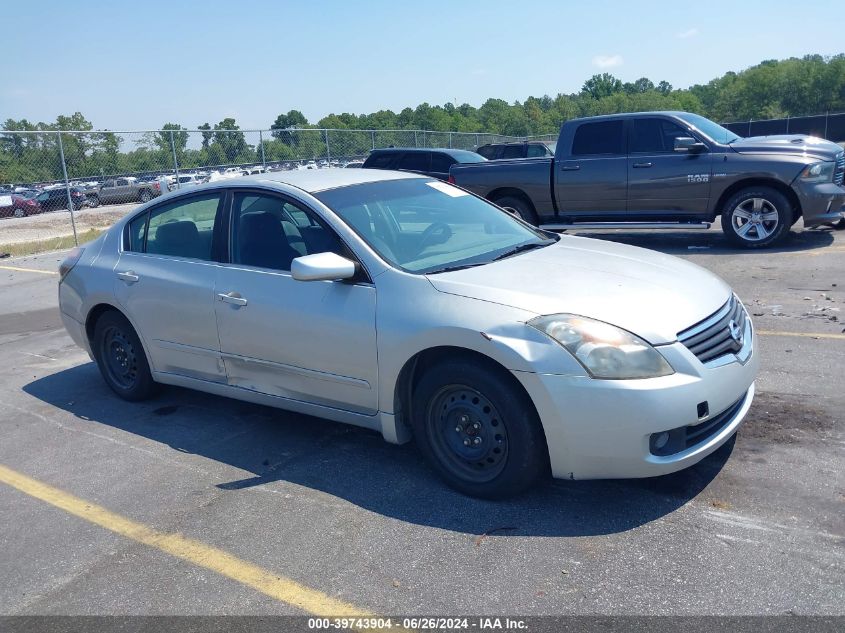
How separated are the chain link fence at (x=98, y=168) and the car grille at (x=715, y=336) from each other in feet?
49.0

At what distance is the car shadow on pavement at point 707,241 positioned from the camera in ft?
33.8

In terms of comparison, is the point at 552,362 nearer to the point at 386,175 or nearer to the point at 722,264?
the point at 386,175

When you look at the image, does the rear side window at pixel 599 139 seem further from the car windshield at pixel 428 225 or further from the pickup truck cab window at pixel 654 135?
the car windshield at pixel 428 225

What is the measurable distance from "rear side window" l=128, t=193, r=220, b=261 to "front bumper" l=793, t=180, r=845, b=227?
7930mm

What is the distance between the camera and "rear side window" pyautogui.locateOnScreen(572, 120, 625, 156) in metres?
11.2

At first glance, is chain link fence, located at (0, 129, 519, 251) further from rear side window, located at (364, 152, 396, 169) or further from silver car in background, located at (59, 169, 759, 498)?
silver car in background, located at (59, 169, 759, 498)

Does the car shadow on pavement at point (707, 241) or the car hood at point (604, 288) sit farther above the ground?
the car hood at point (604, 288)

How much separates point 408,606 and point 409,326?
1415 mm

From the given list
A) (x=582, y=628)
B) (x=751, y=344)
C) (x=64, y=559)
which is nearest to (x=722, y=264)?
(x=751, y=344)

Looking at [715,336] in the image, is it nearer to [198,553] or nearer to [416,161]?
[198,553]

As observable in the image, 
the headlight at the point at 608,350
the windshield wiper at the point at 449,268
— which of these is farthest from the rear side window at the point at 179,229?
the headlight at the point at 608,350

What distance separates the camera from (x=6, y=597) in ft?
11.0

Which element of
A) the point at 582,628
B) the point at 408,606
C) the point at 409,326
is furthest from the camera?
the point at 409,326

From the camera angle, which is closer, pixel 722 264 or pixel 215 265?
pixel 215 265
